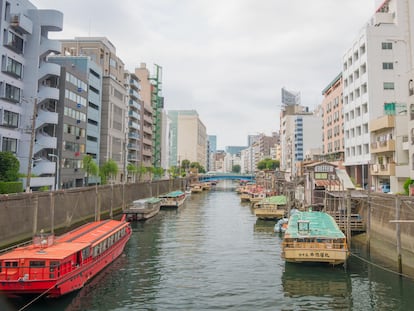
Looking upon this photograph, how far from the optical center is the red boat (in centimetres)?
2197

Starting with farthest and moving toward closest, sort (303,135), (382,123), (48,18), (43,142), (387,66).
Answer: (303,135)
(387,66)
(43,142)
(382,123)
(48,18)

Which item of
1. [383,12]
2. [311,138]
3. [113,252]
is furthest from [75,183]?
[311,138]

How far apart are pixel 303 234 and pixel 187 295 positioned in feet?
40.8

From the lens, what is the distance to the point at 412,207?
3175 cm

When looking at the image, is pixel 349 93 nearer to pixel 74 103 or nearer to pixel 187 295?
pixel 74 103

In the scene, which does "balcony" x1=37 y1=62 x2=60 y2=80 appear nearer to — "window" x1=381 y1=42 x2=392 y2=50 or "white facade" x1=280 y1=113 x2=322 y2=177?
"window" x1=381 y1=42 x2=392 y2=50

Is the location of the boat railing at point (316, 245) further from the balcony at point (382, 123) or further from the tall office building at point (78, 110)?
the tall office building at point (78, 110)

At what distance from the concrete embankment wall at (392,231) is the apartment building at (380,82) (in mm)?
20194

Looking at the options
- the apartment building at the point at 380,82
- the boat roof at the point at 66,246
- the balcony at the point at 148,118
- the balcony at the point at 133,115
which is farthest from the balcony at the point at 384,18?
the balcony at the point at 148,118

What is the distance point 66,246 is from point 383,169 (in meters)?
53.3

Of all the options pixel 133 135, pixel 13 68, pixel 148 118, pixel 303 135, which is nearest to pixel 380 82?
pixel 13 68

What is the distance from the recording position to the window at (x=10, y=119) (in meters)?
52.9

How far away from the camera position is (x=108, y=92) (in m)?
92.8

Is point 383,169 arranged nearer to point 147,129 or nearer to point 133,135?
point 133,135
